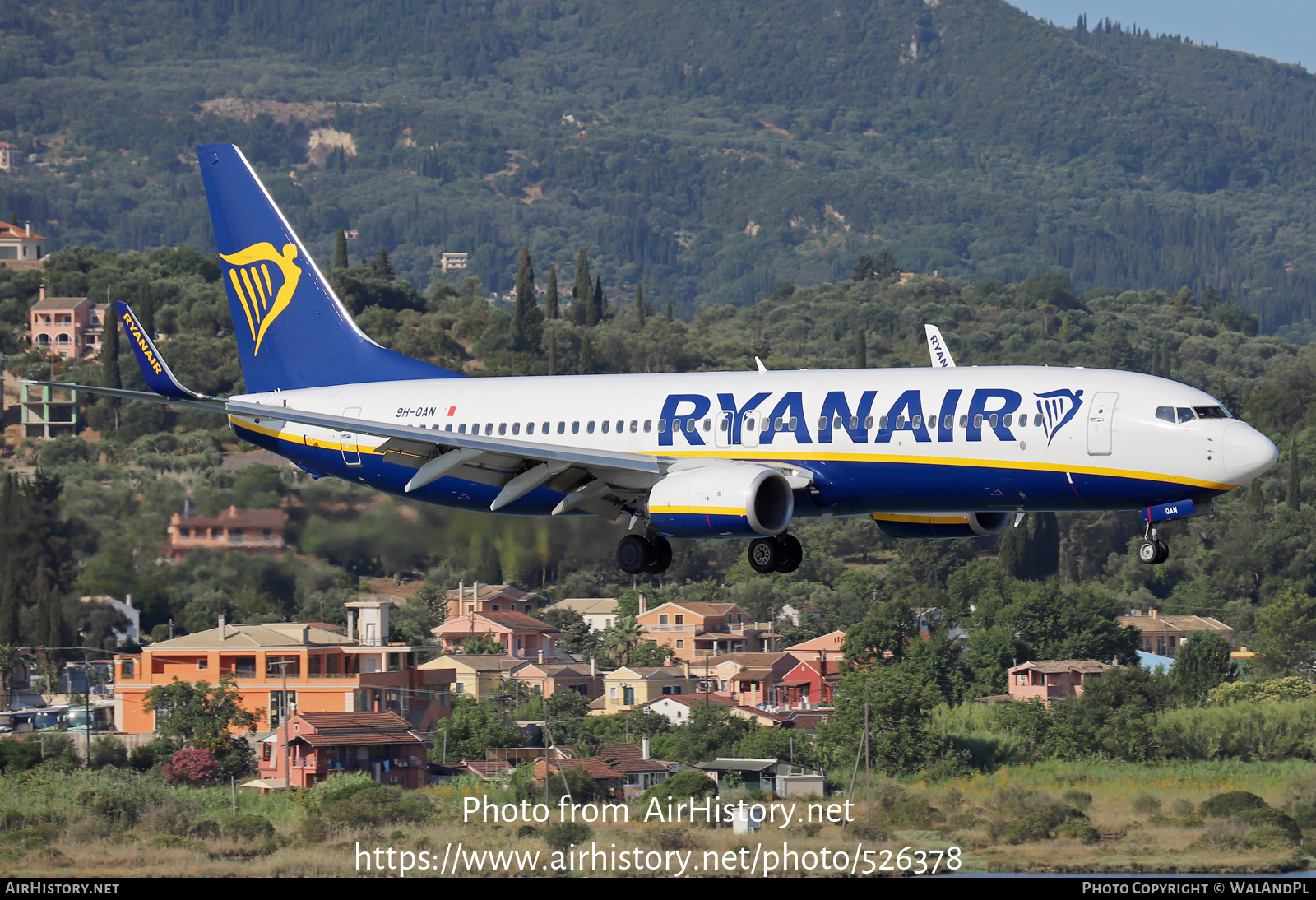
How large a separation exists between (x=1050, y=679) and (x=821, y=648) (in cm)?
2063

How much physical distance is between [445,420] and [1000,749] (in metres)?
85.8

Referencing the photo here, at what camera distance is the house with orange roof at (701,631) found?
6836 inches

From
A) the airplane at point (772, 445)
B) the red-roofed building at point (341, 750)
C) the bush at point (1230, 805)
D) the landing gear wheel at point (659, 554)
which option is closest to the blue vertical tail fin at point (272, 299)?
the airplane at point (772, 445)

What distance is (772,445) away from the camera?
5225 centimetres

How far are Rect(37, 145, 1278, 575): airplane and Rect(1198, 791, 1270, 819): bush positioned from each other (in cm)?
6247

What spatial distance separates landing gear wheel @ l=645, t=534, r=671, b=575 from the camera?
180 feet

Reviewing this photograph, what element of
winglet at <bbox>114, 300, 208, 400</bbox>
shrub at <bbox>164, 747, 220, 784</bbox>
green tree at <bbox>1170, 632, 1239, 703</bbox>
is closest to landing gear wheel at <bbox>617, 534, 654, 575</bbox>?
winglet at <bbox>114, 300, 208, 400</bbox>

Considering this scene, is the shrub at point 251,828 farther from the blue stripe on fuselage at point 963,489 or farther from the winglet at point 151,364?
the blue stripe on fuselage at point 963,489

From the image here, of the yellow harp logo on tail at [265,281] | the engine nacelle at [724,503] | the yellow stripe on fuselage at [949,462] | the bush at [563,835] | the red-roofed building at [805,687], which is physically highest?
the yellow harp logo on tail at [265,281]

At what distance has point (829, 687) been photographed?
15762 centimetres

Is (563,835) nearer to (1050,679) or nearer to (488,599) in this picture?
(488,599)

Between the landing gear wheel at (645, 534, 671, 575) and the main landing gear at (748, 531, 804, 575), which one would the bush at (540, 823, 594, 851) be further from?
the main landing gear at (748, 531, 804, 575)

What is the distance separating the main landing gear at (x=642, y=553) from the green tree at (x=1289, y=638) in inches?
4667
